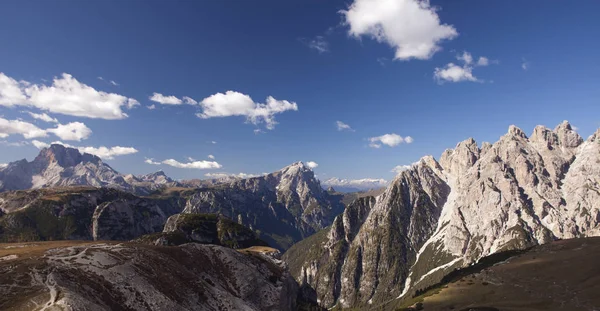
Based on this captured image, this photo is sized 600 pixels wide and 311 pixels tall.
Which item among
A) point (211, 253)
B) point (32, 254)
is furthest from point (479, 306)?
point (32, 254)

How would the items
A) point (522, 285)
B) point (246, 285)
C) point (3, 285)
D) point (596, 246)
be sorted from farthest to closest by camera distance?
1. point (596, 246)
2. point (522, 285)
3. point (246, 285)
4. point (3, 285)

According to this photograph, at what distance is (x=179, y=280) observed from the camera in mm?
→ 97500

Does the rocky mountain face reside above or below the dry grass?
above

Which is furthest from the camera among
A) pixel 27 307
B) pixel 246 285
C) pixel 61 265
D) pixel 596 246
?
pixel 596 246

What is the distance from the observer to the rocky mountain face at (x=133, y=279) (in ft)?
208

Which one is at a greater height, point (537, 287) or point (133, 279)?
point (133, 279)

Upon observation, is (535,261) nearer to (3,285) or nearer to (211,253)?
(211,253)

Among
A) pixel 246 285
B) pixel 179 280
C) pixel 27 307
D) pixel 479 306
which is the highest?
pixel 27 307

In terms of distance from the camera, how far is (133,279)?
83938 mm

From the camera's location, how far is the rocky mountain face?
63531mm

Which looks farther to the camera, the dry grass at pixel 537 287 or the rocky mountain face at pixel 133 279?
the dry grass at pixel 537 287

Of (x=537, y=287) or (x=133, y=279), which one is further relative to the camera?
(x=537, y=287)

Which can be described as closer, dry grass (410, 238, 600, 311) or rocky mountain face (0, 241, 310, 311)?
rocky mountain face (0, 241, 310, 311)

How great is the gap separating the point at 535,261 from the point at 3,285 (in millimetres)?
233260
